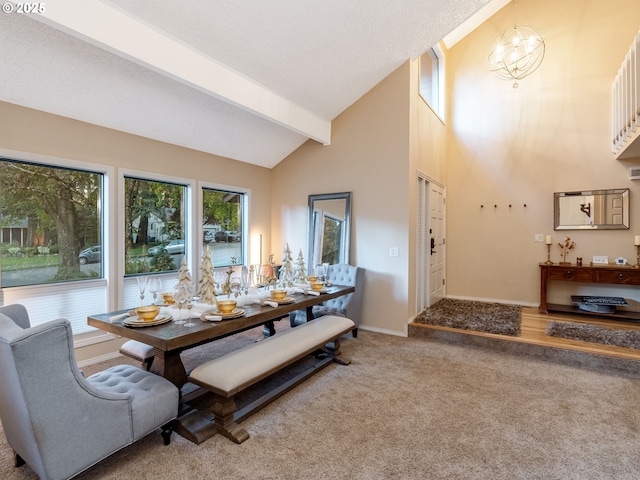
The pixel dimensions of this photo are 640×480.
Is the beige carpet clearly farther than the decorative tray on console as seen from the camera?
No

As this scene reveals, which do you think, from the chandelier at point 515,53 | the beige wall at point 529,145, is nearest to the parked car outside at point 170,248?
the beige wall at point 529,145

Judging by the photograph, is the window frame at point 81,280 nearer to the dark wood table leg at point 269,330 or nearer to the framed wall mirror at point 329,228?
the dark wood table leg at point 269,330

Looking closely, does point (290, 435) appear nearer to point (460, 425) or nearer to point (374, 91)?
point (460, 425)

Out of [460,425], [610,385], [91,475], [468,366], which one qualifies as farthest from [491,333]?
[91,475]

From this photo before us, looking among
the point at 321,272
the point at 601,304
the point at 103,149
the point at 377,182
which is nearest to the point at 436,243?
the point at 377,182

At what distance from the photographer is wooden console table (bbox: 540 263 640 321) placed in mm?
4469

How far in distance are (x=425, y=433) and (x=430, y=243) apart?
3.45m

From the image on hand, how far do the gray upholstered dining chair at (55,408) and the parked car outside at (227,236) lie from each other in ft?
10.5

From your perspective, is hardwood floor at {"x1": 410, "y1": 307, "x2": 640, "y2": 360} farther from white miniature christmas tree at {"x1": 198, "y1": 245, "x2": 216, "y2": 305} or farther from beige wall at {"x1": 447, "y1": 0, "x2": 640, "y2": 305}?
white miniature christmas tree at {"x1": 198, "y1": 245, "x2": 216, "y2": 305}

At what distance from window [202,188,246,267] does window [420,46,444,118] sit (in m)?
3.55

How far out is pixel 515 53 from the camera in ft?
18.1

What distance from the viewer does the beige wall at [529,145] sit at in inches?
197

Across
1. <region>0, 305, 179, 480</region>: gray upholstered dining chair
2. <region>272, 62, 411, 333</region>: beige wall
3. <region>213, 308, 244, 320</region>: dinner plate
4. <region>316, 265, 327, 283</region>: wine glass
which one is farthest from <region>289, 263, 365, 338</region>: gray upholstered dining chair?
<region>0, 305, 179, 480</region>: gray upholstered dining chair

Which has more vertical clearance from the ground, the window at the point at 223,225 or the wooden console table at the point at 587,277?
the window at the point at 223,225
